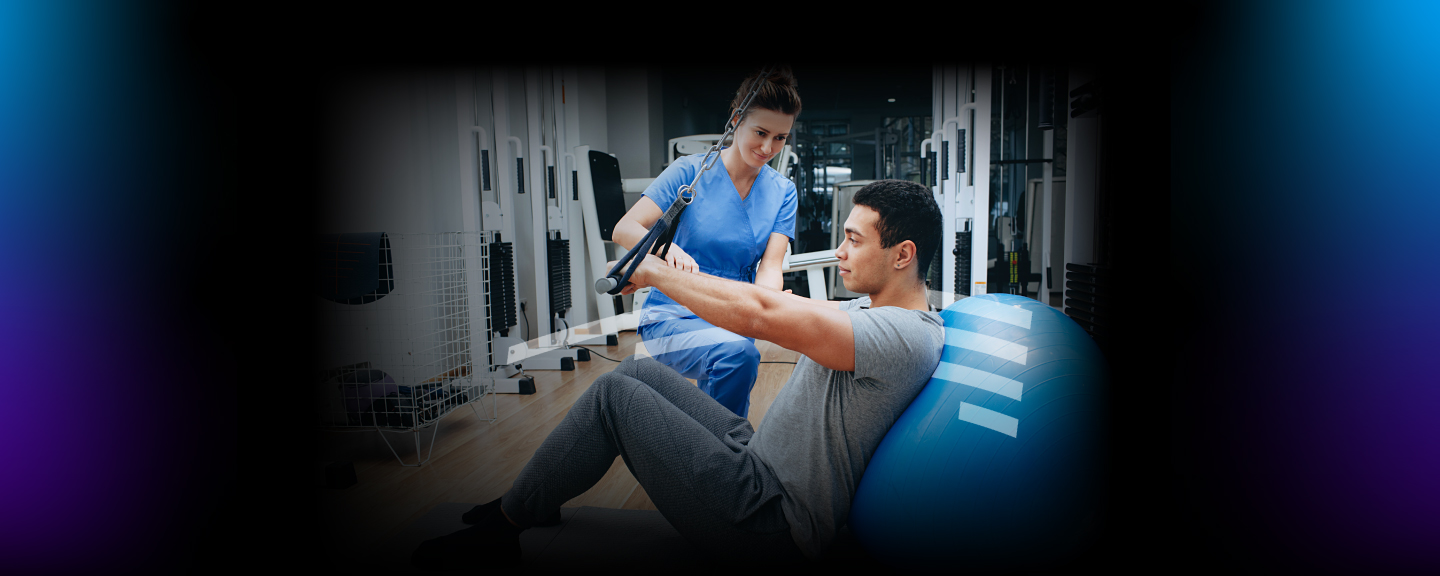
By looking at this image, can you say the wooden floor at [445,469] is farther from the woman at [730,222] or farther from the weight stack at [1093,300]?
the weight stack at [1093,300]

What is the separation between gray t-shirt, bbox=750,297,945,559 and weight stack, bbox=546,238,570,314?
0.63 metres

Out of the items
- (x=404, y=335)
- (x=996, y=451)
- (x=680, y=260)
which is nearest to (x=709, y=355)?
(x=680, y=260)

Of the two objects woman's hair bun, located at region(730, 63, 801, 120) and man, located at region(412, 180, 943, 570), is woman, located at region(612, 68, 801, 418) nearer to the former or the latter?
woman's hair bun, located at region(730, 63, 801, 120)

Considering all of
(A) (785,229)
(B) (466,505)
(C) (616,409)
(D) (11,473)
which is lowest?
(B) (466,505)

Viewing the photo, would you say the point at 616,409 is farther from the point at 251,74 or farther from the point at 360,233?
the point at 251,74

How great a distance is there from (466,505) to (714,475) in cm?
57

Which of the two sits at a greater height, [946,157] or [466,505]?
[946,157]

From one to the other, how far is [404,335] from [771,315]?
1131mm

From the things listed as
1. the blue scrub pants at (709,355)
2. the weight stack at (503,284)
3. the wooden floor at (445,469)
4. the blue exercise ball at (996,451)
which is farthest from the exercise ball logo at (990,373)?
the weight stack at (503,284)

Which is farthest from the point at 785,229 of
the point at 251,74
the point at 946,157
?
the point at 251,74

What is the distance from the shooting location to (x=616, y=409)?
1166mm

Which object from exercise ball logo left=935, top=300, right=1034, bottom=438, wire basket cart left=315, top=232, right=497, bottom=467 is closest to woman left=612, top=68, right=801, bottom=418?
exercise ball logo left=935, top=300, right=1034, bottom=438

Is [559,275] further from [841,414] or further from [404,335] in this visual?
[841,414]

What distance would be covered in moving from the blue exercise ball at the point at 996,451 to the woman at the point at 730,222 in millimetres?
383
